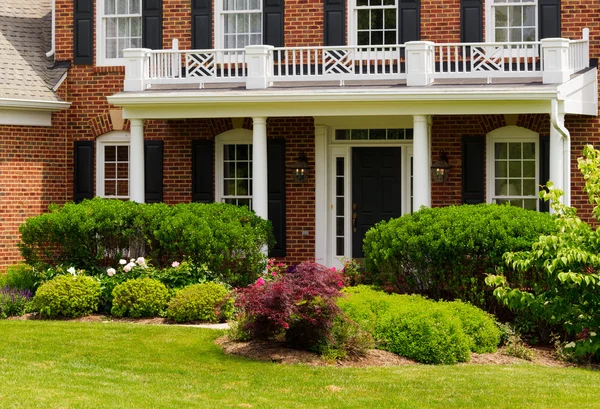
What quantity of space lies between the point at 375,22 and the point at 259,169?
3.79 m

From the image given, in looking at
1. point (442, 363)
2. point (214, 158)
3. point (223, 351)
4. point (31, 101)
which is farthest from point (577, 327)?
point (31, 101)

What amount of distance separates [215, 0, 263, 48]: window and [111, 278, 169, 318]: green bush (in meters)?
6.01

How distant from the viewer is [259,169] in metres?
19.3

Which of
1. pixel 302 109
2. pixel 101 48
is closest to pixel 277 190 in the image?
pixel 302 109

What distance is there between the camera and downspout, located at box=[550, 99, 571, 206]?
18.0 meters

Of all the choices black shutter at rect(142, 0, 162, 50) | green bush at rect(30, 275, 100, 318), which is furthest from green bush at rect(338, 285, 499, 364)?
black shutter at rect(142, 0, 162, 50)

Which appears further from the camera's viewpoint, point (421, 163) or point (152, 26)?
point (152, 26)

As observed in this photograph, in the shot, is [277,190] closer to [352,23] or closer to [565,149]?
[352,23]

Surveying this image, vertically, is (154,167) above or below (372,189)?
above

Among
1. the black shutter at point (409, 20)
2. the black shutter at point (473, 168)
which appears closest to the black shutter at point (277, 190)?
the black shutter at point (409, 20)

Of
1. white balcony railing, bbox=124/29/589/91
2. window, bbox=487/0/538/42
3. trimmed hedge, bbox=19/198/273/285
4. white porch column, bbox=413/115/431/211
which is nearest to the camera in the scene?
trimmed hedge, bbox=19/198/273/285

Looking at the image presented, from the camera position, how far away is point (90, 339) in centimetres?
1461

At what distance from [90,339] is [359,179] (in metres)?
7.58

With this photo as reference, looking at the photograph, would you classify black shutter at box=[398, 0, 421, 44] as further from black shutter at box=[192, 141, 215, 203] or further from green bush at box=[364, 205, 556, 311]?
green bush at box=[364, 205, 556, 311]
